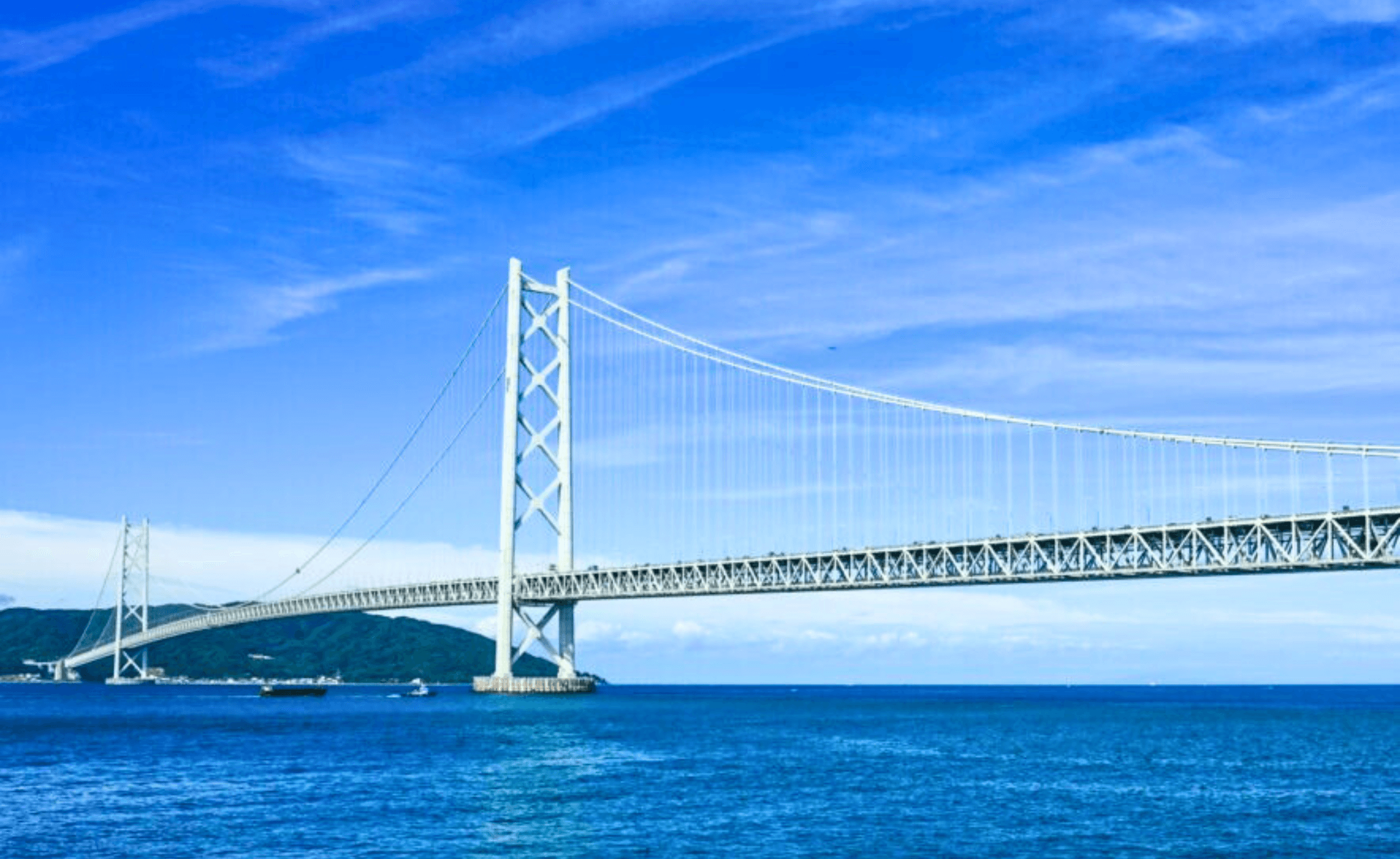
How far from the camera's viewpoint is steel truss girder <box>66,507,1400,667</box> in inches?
2372

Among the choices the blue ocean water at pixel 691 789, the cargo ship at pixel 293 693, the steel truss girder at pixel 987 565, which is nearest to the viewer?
the blue ocean water at pixel 691 789

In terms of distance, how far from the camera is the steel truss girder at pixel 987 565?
2372 inches

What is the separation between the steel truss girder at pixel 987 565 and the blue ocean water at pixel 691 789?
22.0 ft

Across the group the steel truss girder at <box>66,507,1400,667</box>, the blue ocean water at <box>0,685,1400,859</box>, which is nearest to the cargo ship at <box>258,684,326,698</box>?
the steel truss girder at <box>66,507,1400,667</box>

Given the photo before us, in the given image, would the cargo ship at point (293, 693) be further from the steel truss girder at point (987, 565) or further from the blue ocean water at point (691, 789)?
the blue ocean water at point (691, 789)

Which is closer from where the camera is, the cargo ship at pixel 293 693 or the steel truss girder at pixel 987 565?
the steel truss girder at pixel 987 565

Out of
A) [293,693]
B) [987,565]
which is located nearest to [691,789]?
[987,565]

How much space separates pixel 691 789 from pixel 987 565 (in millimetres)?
37859

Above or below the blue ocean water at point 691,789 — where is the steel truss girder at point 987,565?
above

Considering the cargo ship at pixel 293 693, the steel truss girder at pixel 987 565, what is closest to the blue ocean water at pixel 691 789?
the steel truss girder at pixel 987 565

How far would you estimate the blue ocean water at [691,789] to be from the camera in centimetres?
2912

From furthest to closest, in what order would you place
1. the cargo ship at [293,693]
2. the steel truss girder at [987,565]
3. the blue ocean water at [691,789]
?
1. the cargo ship at [293,693]
2. the steel truss girder at [987,565]
3. the blue ocean water at [691,789]

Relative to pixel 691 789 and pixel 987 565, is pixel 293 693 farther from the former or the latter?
pixel 691 789

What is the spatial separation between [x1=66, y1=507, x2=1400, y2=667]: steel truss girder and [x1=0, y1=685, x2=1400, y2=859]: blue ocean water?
6696 mm
